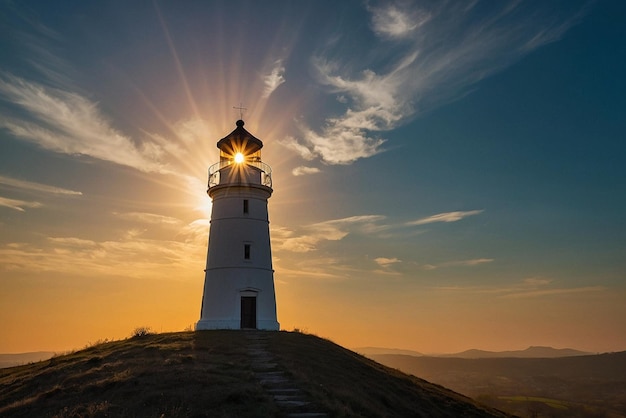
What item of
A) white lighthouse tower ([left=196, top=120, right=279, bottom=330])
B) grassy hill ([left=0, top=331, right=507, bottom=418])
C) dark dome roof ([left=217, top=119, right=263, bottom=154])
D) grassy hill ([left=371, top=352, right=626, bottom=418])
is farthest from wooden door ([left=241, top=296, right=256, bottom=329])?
grassy hill ([left=371, top=352, right=626, bottom=418])

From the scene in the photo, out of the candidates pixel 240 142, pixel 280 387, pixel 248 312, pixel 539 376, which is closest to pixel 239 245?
pixel 248 312

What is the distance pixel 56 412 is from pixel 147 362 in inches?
209

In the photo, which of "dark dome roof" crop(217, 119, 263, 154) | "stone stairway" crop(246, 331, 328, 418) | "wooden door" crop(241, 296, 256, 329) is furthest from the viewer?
"dark dome roof" crop(217, 119, 263, 154)

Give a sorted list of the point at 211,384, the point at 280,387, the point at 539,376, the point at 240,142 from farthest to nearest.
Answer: the point at 539,376 → the point at 240,142 → the point at 280,387 → the point at 211,384

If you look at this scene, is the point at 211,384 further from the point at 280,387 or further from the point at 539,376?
the point at 539,376

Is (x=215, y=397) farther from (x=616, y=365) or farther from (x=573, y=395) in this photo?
(x=616, y=365)

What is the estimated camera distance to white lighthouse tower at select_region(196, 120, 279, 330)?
101 feet

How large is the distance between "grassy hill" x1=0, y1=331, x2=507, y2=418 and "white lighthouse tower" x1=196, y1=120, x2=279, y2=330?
3999 mm

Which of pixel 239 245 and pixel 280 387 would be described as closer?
pixel 280 387

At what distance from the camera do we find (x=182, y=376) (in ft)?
55.3

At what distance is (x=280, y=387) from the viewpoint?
16.5m

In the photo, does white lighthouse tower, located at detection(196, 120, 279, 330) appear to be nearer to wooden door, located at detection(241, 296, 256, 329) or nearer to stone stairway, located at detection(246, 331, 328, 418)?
wooden door, located at detection(241, 296, 256, 329)

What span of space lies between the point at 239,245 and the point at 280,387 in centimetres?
1615

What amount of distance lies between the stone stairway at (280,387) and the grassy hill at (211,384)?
5 centimetres
